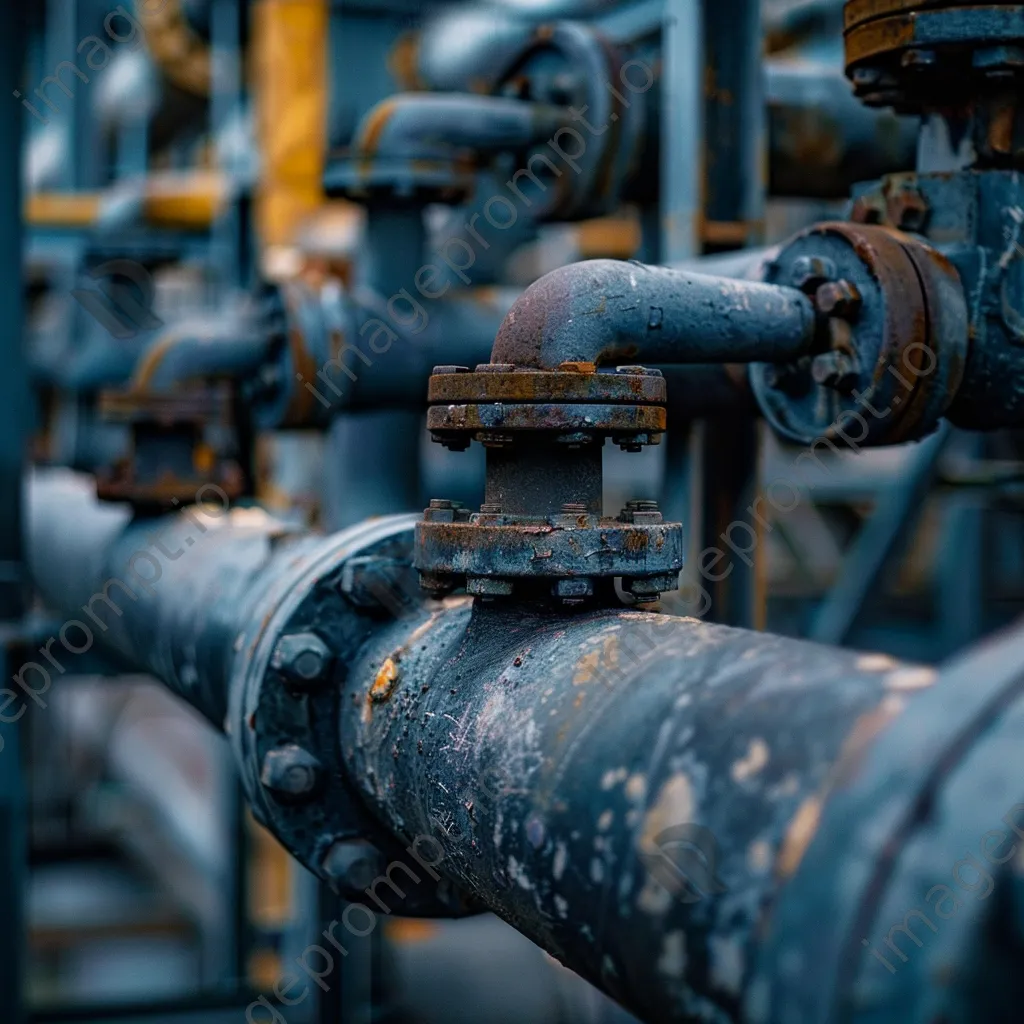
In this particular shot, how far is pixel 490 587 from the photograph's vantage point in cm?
101

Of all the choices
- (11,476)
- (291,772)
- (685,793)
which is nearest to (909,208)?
(291,772)

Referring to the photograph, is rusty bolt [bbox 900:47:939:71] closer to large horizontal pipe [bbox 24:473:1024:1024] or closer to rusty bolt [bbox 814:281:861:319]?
rusty bolt [bbox 814:281:861:319]

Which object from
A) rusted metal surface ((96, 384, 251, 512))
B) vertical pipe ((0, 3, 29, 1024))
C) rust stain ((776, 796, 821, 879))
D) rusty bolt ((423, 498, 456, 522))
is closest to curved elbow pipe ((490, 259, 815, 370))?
rusty bolt ((423, 498, 456, 522))

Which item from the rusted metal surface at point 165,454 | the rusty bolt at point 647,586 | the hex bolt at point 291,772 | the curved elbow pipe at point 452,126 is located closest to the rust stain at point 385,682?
the hex bolt at point 291,772

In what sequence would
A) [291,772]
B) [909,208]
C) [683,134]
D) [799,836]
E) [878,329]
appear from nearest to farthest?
[799,836] < [291,772] < [878,329] < [909,208] < [683,134]

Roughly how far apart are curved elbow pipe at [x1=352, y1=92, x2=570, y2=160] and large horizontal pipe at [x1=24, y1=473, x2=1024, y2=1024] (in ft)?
4.18

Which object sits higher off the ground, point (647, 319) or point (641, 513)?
point (647, 319)

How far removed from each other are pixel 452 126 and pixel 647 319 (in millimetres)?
1279

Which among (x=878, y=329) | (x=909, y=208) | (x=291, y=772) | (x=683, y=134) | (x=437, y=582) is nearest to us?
(x=437, y=582)

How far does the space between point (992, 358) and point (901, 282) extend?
0.51 ft

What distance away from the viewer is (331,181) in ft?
8.19

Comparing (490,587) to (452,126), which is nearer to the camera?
(490,587)

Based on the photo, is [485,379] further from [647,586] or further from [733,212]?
[733,212]

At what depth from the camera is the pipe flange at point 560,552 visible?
3.24ft
